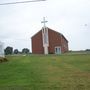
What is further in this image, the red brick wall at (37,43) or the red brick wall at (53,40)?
the red brick wall at (37,43)

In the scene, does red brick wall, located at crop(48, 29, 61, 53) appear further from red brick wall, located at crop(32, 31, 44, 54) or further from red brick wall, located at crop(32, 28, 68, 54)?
red brick wall, located at crop(32, 31, 44, 54)

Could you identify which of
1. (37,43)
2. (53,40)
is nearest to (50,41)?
(53,40)

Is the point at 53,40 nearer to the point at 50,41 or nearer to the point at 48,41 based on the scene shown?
the point at 50,41

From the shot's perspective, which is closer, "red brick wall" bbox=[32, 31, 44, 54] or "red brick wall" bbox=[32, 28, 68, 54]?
"red brick wall" bbox=[32, 28, 68, 54]

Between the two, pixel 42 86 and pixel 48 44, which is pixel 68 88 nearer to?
pixel 42 86

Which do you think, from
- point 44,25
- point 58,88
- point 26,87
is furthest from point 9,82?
point 44,25

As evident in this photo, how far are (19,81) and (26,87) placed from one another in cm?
239

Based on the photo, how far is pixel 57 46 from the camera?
73.5m

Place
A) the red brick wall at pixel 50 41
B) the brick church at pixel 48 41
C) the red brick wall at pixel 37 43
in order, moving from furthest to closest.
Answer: the red brick wall at pixel 37 43 → the red brick wall at pixel 50 41 → the brick church at pixel 48 41

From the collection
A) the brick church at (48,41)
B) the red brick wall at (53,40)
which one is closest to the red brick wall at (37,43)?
the brick church at (48,41)

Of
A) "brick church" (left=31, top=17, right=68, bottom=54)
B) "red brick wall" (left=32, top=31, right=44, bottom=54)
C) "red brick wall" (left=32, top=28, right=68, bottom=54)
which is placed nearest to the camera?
"brick church" (left=31, top=17, right=68, bottom=54)

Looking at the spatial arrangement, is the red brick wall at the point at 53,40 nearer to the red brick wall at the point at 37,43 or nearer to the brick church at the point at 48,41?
the brick church at the point at 48,41

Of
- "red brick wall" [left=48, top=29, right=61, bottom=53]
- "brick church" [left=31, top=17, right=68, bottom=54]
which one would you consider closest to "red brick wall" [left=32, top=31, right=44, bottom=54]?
"brick church" [left=31, top=17, right=68, bottom=54]

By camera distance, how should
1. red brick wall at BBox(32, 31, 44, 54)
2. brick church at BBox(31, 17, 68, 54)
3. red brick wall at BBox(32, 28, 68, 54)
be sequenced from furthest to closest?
red brick wall at BBox(32, 31, 44, 54) → red brick wall at BBox(32, 28, 68, 54) → brick church at BBox(31, 17, 68, 54)
